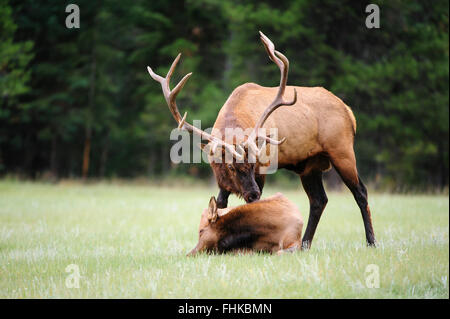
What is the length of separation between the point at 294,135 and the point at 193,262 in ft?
7.51

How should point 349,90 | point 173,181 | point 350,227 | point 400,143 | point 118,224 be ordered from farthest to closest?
point 173,181 → point 400,143 → point 349,90 → point 118,224 → point 350,227

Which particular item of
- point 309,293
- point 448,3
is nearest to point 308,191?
point 309,293

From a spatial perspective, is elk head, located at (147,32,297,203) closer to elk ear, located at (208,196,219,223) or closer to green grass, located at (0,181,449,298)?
elk ear, located at (208,196,219,223)

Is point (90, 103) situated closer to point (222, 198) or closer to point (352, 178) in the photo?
point (222, 198)

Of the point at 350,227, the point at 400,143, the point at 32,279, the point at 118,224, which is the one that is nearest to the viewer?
the point at 32,279

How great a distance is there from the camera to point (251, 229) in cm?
529

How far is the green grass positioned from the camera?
3908 mm

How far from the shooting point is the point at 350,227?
8461 mm

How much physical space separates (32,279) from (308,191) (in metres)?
3.73

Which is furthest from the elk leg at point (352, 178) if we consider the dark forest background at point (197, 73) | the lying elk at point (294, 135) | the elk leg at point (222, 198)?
the dark forest background at point (197, 73)

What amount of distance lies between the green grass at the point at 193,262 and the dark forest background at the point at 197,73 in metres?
8.98

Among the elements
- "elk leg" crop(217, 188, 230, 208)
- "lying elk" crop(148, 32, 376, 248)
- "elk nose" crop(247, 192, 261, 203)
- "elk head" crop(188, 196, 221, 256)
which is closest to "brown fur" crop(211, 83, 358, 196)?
"lying elk" crop(148, 32, 376, 248)

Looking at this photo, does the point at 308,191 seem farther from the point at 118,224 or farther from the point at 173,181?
the point at 173,181

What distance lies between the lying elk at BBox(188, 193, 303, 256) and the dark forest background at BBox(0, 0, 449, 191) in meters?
12.1
